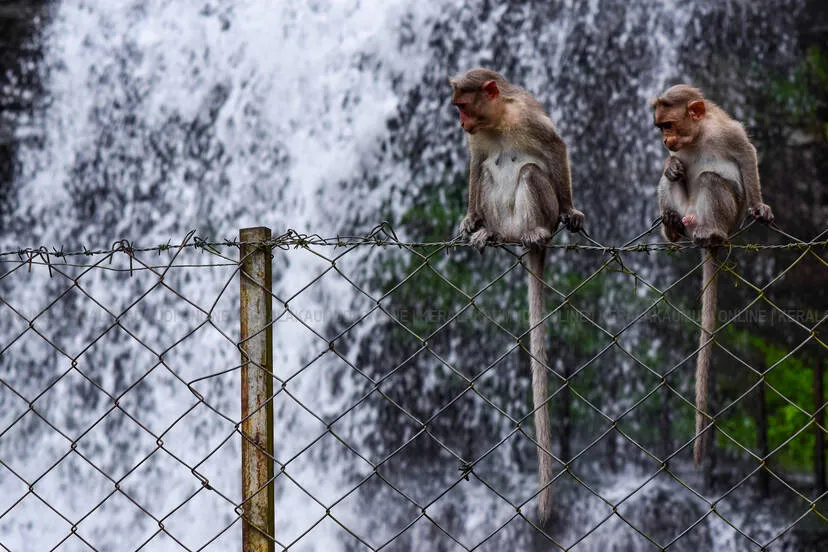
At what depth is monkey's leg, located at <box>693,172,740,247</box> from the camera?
303cm

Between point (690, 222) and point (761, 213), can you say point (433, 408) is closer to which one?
point (690, 222)

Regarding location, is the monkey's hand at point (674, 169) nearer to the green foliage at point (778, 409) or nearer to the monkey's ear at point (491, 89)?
the monkey's ear at point (491, 89)

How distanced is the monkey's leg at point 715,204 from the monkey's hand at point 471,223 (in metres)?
0.79

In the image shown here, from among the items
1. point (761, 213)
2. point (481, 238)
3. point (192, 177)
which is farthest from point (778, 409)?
point (481, 238)

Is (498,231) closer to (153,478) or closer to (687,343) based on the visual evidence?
(687,343)

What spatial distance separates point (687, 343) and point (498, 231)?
13.7 ft

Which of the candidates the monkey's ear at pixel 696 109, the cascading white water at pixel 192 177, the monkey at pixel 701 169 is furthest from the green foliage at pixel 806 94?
the monkey's ear at pixel 696 109

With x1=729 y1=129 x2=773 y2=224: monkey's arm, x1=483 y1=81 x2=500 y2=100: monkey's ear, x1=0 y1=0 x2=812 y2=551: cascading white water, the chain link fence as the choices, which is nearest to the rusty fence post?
x1=483 y1=81 x2=500 y2=100: monkey's ear

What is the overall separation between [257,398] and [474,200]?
176cm

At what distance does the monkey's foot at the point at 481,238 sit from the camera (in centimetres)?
288

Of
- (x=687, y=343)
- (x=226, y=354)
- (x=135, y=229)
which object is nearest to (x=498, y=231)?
(x=687, y=343)

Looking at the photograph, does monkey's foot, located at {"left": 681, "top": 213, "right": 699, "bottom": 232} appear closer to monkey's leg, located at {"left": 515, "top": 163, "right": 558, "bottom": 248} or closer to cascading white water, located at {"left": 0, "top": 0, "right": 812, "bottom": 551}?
monkey's leg, located at {"left": 515, "top": 163, "right": 558, "bottom": 248}

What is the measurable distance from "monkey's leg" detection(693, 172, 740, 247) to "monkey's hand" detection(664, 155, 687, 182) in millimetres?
76

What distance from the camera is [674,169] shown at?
3.20 m
